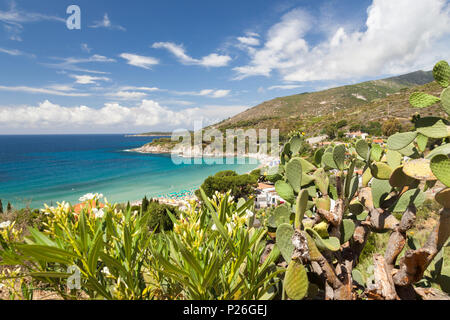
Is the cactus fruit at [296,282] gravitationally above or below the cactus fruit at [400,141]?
below

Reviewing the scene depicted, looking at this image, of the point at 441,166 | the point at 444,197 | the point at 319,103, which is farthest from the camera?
the point at 319,103

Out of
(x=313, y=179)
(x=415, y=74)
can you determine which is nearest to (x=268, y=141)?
(x=313, y=179)

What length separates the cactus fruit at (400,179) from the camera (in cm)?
142

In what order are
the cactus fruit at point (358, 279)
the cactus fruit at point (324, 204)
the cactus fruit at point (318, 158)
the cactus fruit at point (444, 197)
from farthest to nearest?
1. the cactus fruit at point (318, 158)
2. the cactus fruit at point (358, 279)
3. the cactus fruit at point (324, 204)
4. the cactus fruit at point (444, 197)

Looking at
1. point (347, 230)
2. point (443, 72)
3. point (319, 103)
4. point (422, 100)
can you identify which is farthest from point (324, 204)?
point (319, 103)

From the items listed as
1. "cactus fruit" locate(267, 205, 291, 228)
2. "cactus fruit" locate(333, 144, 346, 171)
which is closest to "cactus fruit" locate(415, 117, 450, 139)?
"cactus fruit" locate(333, 144, 346, 171)

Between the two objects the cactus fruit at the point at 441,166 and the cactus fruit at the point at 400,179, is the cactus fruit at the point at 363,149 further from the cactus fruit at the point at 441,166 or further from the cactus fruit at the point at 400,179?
the cactus fruit at the point at 441,166

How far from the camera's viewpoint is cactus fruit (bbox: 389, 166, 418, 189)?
4.65 ft

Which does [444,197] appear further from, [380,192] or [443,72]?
[443,72]

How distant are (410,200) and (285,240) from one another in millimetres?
908

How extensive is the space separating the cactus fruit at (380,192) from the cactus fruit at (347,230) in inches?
14.1

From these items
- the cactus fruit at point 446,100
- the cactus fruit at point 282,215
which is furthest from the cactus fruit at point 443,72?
the cactus fruit at point 282,215

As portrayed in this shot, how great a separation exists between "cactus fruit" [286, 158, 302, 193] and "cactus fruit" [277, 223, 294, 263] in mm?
478

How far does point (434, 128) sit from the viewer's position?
1216 millimetres
